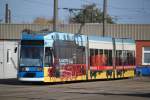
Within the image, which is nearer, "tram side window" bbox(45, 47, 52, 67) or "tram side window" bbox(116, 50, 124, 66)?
"tram side window" bbox(45, 47, 52, 67)

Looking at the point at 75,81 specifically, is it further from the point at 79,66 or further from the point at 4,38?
the point at 4,38

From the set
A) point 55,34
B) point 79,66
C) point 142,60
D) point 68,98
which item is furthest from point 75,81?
point 142,60

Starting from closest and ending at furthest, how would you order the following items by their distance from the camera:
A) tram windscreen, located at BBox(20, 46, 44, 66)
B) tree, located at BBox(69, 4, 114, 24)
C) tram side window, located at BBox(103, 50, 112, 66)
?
tram windscreen, located at BBox(20, 46, 44, 66)
tram side window, located at BBox(103, 50, 112, 66)
tree, located at BBox(69, 4, 114, 24)

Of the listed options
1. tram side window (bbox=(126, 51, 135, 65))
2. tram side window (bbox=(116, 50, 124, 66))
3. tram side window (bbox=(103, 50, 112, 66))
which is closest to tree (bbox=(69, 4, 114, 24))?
tram side window (bbox=(126, 51, 135, 65))

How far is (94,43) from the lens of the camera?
124ft

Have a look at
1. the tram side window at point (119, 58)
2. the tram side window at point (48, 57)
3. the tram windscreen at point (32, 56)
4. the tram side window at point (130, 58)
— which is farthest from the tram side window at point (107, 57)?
the tram windscreen at point (32, 56)

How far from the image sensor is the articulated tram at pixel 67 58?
31938mm

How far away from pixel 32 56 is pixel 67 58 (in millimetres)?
2695

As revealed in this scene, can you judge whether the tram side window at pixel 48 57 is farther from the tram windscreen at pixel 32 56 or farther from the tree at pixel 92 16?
the tree at pixel 92 16

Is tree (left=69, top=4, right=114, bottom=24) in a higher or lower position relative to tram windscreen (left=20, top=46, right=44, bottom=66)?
higher

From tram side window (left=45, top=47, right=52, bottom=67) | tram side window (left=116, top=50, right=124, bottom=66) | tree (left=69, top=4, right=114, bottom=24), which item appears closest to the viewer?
tram side window (left=45, top=47, right=52, bottom=67)

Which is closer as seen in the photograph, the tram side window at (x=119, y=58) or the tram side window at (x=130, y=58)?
the tram side window at (x=119, y=58)

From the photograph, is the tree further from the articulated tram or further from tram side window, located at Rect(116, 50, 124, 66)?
the articulated tram

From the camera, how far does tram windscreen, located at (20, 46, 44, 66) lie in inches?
1256
